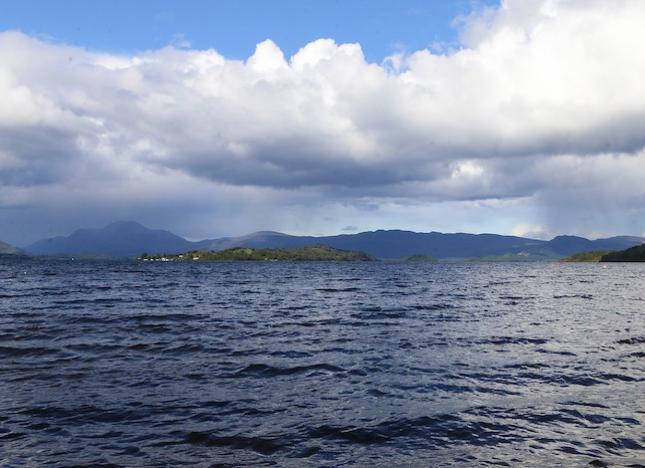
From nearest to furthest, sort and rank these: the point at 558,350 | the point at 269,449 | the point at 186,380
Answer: the point at 269,449, the point at 186,380, the point at 558,350

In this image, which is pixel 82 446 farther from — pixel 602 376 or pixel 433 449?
pixel 602 376

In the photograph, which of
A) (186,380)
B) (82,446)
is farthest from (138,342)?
(82,446)

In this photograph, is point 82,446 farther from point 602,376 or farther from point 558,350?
point 558,350

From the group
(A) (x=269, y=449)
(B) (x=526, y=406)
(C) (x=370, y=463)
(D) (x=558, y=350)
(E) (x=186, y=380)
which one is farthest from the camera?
(D) (x=558, y=350)

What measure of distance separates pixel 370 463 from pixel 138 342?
68.4 ft

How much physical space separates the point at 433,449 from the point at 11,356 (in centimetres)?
2209

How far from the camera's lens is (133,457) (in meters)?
13.0

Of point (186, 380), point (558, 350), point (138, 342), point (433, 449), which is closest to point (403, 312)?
point (558, 350)

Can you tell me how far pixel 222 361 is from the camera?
81.7 ft

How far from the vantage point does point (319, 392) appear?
19391 mm

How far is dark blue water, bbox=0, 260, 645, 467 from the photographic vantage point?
44.4 ft

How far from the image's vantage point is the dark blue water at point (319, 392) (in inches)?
533

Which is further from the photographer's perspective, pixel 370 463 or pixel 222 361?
pixel 222 361

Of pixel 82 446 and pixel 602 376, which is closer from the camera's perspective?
pixel 82 446
